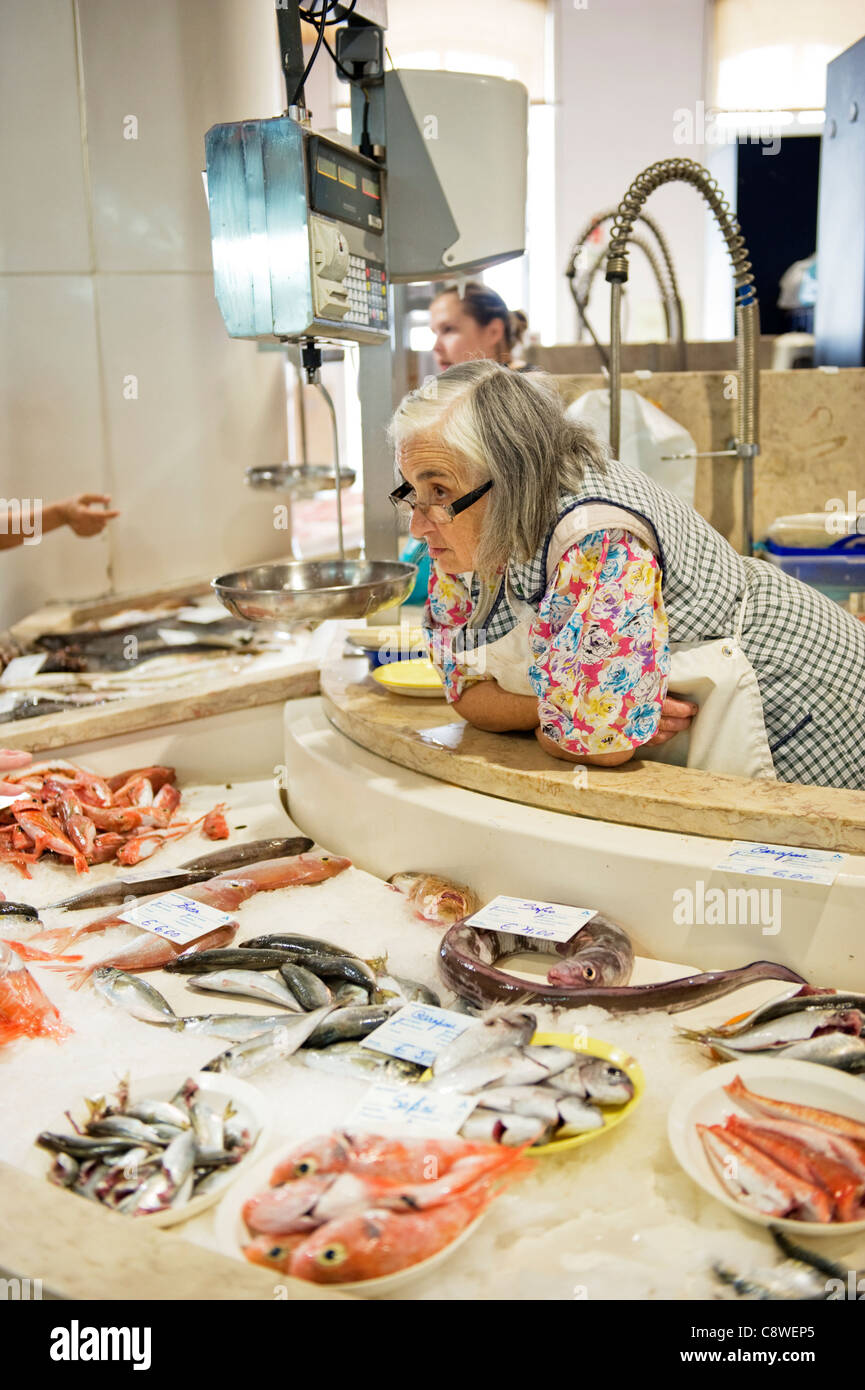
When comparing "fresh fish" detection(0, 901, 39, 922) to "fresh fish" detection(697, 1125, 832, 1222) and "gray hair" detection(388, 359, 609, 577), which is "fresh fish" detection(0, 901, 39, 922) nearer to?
"gray hair" detection(388, 359, 609, 577)

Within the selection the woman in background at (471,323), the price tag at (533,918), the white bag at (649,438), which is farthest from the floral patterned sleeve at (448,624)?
the woman in background at (471,323)

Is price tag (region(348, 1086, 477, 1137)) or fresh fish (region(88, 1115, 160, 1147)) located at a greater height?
price tag (region(348, 1086, 477, 1137))

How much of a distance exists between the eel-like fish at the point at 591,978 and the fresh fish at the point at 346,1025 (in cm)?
18

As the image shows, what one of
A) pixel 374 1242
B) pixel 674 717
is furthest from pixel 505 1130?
pixel 674 717

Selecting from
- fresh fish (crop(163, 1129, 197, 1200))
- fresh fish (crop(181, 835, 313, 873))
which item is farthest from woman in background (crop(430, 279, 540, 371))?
fresh fish (crop(163, 1129, 197, 1200))

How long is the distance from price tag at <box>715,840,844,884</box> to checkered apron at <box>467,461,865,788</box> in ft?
1.34

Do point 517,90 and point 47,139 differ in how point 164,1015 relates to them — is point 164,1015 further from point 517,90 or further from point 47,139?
point 47,139

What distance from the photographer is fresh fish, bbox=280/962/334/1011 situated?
1.98 m

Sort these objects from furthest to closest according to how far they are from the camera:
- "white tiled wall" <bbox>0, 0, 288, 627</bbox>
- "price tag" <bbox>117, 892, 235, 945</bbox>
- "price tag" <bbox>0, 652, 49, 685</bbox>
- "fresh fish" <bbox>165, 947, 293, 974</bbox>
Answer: "white tiled wall" <bbox>0, 0, 288, 627</bbox>
"price tag" <bbox>0, 652, 49, 685</bbox>
"price tag" <bbox>117, 892, 235, 945</bbox>
"fresh fish" <bbox>165, 947, 293, 974</bbox>

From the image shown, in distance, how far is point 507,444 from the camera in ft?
Answer: 7.30

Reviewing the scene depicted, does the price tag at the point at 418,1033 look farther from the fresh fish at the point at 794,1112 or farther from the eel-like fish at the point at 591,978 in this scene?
the fresh fish at the point at 794,1112

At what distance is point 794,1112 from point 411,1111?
535 millimetres

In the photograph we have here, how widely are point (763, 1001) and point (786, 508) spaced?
124 inches
